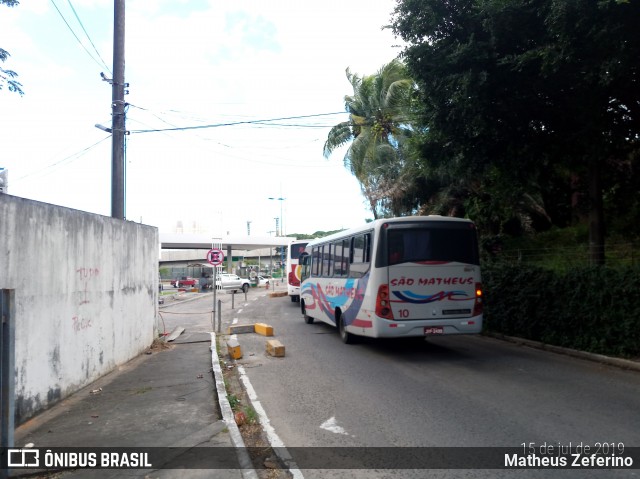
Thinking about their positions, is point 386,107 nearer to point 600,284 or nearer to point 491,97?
point 491,97

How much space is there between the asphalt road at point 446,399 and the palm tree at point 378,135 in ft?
41.6

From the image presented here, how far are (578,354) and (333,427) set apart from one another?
22.2 ft

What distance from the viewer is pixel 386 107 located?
87.9ft

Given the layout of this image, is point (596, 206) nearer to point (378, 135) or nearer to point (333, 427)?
point (333, 427)

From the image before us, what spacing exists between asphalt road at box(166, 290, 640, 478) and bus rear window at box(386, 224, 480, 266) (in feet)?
7.01

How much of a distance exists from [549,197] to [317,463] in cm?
1380

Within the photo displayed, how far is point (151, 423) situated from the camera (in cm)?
677

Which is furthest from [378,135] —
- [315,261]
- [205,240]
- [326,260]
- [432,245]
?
[205,240]

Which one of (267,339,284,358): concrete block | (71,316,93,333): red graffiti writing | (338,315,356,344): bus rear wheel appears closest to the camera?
(71,316,93,333): red graffiti writing

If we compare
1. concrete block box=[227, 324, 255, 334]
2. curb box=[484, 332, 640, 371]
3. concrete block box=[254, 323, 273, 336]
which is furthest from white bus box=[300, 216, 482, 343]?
concrete block box=[227, 324, 255, 334]

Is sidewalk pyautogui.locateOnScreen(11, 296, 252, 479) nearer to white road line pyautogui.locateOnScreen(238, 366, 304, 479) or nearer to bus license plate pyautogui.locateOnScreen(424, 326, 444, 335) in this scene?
white road line pyautogui.locateOnScreen(238, 366, 304, 479)

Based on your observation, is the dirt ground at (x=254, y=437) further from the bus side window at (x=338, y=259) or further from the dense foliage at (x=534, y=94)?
the dense foliage at (x=534, y=94)

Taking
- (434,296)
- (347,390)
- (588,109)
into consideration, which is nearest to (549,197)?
(588,109)

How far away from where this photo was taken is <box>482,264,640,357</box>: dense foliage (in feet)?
33.3
